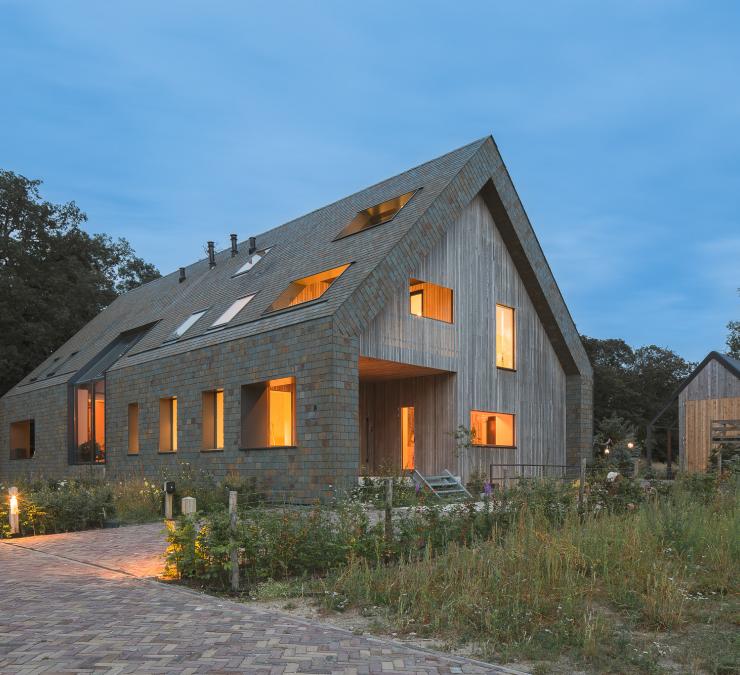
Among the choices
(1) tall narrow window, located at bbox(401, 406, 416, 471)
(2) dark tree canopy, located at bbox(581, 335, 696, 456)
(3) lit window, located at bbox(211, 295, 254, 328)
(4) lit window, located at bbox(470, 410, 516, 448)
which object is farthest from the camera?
(2) dark tree canopy, located at bbox(581, 335, 696, 456)

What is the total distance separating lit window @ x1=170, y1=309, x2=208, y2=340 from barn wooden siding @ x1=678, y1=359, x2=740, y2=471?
1730cm

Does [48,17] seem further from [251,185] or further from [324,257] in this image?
[324,257]

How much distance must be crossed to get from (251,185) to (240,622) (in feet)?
635

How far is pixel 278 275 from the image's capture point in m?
19.1

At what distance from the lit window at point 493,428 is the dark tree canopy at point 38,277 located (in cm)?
2262

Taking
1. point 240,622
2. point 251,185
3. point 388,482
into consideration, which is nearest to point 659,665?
point 240,622

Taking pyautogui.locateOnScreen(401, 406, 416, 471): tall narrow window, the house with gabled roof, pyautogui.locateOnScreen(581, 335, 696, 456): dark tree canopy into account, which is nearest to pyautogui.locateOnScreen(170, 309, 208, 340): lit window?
the house with gabled roof

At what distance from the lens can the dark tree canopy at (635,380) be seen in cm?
4672

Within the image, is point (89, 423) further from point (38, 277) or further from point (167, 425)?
point (38, 277)

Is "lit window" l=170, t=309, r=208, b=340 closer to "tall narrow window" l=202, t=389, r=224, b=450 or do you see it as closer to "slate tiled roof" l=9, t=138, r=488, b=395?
"slate tiled roof" l=9, t=138, r=488, b=395

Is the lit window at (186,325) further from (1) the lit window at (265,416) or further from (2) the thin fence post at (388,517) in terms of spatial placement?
(2) the thin fence post at (388,517)

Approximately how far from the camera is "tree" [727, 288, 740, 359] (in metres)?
50.5

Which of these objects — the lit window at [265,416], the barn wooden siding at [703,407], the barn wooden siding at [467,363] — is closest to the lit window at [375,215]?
the barn wooden siding at [467,363]

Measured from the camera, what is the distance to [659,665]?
4867mm
